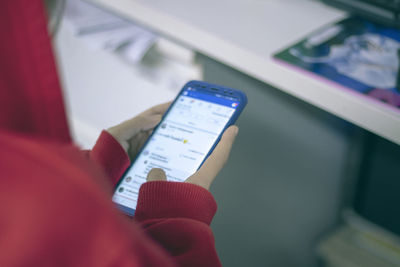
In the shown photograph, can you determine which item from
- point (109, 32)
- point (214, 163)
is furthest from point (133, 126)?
point (109, 32)

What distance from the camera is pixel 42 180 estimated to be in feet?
0.53

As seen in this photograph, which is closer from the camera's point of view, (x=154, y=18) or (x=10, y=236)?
(x=10, y=236)

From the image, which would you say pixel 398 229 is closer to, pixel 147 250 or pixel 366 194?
pixel 366 194

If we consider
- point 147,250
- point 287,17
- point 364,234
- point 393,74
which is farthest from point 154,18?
point 364,234

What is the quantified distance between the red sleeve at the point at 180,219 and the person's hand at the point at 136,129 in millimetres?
100

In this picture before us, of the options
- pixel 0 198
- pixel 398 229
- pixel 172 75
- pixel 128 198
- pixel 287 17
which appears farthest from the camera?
pixel 172 75

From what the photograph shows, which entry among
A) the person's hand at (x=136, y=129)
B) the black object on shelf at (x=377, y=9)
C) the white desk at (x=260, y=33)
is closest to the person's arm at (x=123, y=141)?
the person's hand at (x=136, y=129)

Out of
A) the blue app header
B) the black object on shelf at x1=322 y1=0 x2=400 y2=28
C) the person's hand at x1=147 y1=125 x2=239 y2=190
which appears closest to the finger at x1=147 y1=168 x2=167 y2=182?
the person's hand at x1=147 y1=125 x2=239 y2=190

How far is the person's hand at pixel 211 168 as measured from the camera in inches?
15.4

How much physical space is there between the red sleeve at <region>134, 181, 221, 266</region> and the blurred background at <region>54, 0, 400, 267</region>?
13 cm

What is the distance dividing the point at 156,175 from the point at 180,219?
8cm

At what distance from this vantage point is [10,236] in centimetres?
16

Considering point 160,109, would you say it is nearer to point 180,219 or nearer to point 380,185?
point 180,219

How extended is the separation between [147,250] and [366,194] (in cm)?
60
